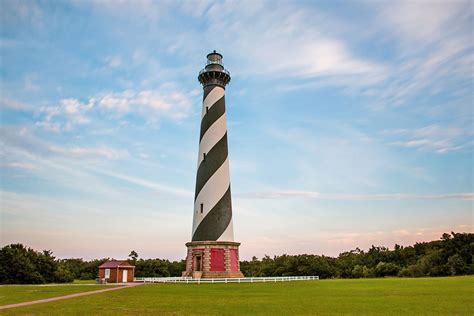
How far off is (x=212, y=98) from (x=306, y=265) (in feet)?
59.1

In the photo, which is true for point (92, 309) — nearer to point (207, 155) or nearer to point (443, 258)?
point (207, 155)

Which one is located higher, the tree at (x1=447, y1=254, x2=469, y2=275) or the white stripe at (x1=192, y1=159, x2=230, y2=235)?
the white stripe at (x1=192, y1=159, x2=230, y2=235)

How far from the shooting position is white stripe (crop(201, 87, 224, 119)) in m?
33.1

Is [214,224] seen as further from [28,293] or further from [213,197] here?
[28,293]

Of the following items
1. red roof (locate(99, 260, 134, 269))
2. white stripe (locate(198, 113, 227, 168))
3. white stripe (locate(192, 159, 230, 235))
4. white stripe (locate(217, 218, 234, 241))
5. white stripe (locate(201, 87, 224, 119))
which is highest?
white stripe (locate(201, 87, 224, 119))

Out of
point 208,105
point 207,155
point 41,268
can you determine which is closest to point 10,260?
point 41,268

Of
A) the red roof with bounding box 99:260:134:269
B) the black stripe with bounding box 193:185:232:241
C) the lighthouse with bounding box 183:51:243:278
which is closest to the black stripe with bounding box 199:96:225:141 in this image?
the lighthouse with bounding box 183:51:243:278

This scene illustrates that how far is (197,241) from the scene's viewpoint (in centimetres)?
3000

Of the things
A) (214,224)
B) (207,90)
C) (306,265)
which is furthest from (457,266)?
(207,90)

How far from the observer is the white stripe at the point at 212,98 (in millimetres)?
33094

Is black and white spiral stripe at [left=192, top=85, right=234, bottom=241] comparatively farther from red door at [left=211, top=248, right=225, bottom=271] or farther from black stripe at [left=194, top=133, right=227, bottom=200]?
red door at [left=211, top=248, right=225, bottom=271]

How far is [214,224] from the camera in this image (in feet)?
98.6

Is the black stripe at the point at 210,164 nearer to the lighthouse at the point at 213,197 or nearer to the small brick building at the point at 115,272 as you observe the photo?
the lighthouse at the point at 213,197

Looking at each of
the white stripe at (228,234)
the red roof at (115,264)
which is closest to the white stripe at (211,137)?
the white stripe at (228,234)
